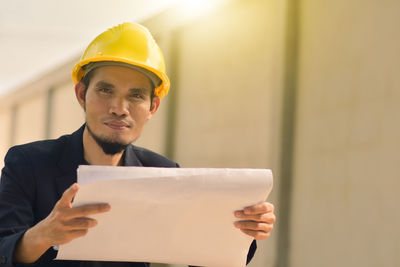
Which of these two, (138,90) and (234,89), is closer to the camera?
(138,90)

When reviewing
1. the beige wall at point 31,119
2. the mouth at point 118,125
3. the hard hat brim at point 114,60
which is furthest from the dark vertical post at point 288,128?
the beige wall at point 31,119

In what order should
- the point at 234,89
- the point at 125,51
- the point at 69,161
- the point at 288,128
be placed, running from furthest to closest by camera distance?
the point at 234,89
the point at 288,128
the point at 125,51
the point at 69,161

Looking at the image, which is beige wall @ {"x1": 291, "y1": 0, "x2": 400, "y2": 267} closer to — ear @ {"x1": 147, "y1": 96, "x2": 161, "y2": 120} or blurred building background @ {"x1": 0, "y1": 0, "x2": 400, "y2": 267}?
blurred building background @ {"x1": 0, "y1": 0, "x2": 400, "y2": 267}

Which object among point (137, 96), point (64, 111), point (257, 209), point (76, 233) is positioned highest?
point (64, 111)

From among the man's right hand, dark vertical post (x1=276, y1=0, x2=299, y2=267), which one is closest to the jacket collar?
the man's right hand

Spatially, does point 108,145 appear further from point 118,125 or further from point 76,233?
point 76,233

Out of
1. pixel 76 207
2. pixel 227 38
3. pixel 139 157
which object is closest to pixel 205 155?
pixel 227 38

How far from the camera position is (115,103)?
7.01 feet

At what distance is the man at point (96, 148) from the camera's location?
70.7 inches

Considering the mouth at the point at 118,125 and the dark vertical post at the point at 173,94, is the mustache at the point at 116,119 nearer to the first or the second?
the mouth at the point at 118,125

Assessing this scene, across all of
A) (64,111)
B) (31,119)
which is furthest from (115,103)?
(31,119)

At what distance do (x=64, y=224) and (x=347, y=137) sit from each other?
3152mm

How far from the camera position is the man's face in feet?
7.04

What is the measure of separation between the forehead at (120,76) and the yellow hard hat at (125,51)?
32 mm
